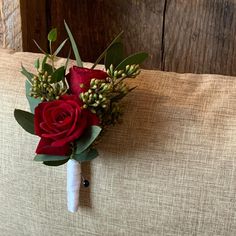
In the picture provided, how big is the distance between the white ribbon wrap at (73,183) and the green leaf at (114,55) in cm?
16

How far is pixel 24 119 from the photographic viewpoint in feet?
2.60

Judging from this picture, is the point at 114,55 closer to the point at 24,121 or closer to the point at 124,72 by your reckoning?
the point at 124,72

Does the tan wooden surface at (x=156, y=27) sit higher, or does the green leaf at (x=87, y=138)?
the tan wooden surface at (x=156, y=27)

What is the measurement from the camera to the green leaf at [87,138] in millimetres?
742

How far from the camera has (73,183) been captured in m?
0.80

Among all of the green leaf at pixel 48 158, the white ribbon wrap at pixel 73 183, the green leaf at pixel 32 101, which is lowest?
the white ribbon wrap at pixel 73 183

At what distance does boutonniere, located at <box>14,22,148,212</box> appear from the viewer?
29.1 inches

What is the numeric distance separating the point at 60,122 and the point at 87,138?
0.05m

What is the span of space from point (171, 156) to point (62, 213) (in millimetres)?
213

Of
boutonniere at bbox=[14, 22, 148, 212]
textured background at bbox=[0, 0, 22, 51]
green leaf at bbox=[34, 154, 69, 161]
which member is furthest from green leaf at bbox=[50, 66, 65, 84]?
textured background at bbox=[0, 0, 22, 51]

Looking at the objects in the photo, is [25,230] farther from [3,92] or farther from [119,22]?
[119,22]

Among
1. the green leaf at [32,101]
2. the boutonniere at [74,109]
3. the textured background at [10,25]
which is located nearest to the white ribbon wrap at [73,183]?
the boutonniere at [74,109]

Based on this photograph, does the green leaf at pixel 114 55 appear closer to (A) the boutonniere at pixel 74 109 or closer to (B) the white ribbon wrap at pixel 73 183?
(A) the boutonniere at pixel 74 109

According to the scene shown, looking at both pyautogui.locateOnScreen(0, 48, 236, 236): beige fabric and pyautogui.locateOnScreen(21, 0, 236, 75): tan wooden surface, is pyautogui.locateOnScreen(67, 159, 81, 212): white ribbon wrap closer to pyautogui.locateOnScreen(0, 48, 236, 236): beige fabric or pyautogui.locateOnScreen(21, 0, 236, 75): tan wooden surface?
pyautogui.locateOnScreen(0, 48, 236, 236): beige fabric
